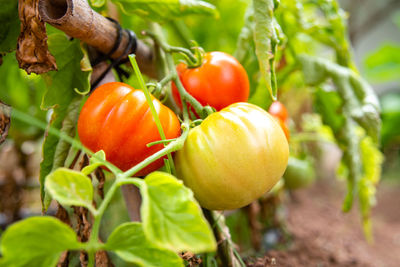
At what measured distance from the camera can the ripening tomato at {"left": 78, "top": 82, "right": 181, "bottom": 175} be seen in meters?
0.37

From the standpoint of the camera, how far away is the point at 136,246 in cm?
28

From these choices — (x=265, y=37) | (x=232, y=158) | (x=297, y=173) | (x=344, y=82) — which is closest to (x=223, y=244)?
(x=232, y=158)

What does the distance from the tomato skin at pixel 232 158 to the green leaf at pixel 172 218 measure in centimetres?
9

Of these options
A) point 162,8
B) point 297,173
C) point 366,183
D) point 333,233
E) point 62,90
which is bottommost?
point 333,233

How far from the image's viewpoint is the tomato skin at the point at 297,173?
3.36ft

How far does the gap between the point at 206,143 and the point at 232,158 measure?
0.03m

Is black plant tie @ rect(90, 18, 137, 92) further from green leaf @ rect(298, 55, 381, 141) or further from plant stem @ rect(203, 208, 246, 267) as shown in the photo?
green leaf @ rect(298, 55, 381, 141)

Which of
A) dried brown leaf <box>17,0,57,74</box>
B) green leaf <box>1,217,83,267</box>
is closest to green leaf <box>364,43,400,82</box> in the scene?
dried brown leaf <box>17,0,57,74</box>

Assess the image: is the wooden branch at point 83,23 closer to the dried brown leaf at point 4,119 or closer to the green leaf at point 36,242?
the dried brown leaf at point 4,119

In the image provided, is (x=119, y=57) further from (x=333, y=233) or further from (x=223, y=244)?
(x=333, y=233)

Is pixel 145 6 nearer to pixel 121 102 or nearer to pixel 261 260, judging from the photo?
pixel 121 102

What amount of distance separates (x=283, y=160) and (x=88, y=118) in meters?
0.23

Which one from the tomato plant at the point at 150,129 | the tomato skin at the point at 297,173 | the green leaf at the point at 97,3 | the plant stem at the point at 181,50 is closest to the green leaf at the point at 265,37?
the tomato plant at the point at 150,129

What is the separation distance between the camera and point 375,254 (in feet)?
3.15
